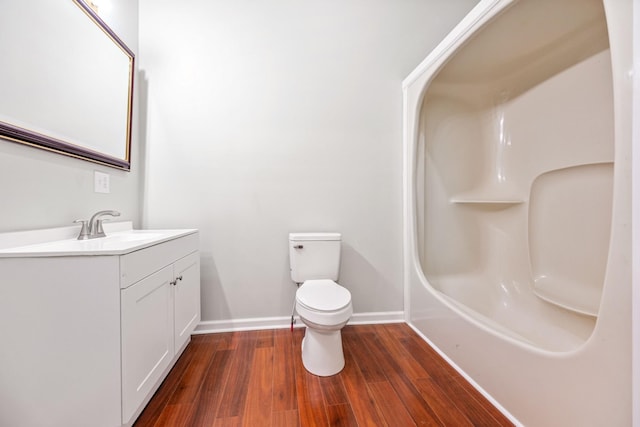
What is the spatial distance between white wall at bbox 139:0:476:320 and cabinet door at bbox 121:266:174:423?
0.56 meters

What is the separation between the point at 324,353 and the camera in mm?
1330

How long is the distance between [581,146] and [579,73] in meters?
0.41

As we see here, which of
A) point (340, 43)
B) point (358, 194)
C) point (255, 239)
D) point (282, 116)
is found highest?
point (340, 43)

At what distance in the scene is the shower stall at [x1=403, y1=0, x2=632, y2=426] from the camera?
729 millimetres

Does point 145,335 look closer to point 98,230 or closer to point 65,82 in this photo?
point 98,230

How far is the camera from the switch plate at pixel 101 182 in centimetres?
131

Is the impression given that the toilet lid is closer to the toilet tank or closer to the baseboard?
the toilet tank

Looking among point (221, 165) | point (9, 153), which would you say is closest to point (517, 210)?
point (221, 165)

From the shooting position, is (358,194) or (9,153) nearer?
(9,153)

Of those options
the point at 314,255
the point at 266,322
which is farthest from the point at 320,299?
the point at 266,322

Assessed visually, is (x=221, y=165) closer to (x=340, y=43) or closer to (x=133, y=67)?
(x=133, y=67)

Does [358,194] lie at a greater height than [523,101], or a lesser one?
lesser

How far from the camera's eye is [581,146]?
1.40m

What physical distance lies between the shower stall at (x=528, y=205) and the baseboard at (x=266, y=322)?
7.5 inches
